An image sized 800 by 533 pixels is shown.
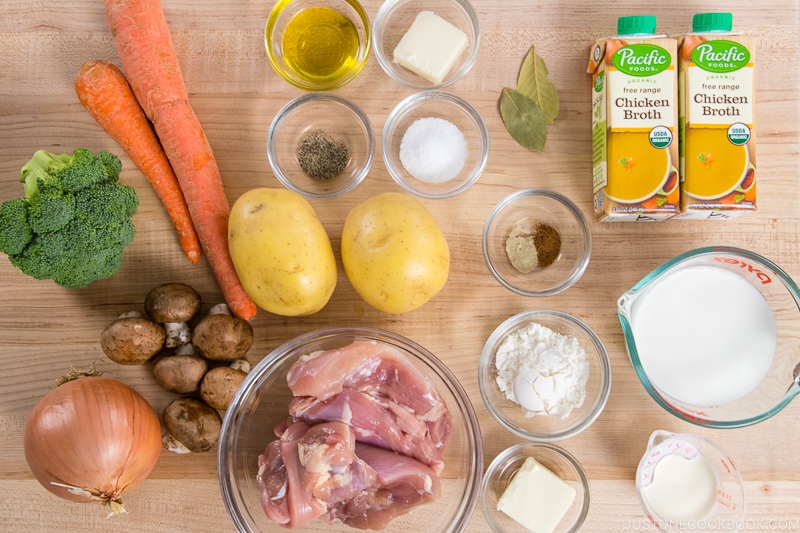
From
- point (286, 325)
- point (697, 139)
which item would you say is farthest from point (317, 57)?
point (697, 139)

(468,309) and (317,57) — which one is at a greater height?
(317,57)

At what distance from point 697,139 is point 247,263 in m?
1.10

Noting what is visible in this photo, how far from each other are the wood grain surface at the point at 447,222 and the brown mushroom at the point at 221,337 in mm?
92

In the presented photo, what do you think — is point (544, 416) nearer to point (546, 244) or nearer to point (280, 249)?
point (546, 244)

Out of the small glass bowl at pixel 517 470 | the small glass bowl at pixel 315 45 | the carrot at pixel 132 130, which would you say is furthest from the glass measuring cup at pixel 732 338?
the carrot at pixel 132 130

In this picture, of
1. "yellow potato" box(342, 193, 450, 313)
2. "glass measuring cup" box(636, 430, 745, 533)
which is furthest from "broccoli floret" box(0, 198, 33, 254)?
"glass measuring cup" box(636, 430, 745, 533)

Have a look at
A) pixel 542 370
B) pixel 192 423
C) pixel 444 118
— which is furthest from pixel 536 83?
pixel 192 423

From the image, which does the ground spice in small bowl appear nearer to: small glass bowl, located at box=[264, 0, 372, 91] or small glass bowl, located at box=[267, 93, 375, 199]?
small glass bowl, located at box=[267, 93, 375, 199]

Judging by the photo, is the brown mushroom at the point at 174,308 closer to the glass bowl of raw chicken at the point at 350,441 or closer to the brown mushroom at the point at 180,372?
the brown mushroom at the point at 180,372

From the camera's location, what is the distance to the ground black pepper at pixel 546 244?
4.97ft

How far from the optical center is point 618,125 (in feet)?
4.50

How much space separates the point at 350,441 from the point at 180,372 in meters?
0.46

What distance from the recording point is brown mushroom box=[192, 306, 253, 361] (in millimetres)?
1380

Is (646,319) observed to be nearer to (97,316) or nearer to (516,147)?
(516,147)
